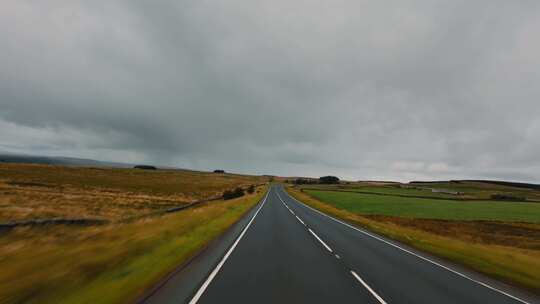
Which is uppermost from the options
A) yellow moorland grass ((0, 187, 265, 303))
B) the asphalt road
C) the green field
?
the green field

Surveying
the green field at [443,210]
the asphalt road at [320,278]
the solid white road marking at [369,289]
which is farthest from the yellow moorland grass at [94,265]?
the green field at [443,210]

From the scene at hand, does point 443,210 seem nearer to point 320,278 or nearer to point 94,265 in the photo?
point 320,278

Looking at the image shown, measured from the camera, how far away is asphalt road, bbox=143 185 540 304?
7.19 metres

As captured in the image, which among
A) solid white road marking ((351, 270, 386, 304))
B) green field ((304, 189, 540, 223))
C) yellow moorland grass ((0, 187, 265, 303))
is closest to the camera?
yellow moorland grass ((0, 187, 265, 303))

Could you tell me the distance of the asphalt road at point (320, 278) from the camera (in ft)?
23.6

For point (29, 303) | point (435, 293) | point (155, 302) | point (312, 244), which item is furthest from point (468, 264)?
point (29, 303)

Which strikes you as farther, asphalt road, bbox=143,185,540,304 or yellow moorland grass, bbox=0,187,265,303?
asphalt road, bbox=143,185,540,304

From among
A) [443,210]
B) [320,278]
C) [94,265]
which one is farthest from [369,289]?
[443,210]

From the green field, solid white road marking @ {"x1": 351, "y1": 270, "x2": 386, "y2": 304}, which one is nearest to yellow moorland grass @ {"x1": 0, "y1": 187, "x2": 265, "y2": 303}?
solid white road marking @ {"x1": 351, "y1": 270, "x2": 386, "y2": 304}

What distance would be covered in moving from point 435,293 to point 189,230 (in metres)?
12.4

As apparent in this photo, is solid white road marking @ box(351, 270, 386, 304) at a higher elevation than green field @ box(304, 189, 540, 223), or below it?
below

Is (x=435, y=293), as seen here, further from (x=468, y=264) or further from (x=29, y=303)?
(x=29, y=303)

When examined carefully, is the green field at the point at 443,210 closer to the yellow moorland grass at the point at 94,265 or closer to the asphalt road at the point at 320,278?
the asphalt road at the point at 320,278

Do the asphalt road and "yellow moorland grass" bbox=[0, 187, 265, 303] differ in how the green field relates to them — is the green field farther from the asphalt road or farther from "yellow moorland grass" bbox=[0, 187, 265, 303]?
"yellow moorland grass" bbox=[0, 187, 265, 303]
